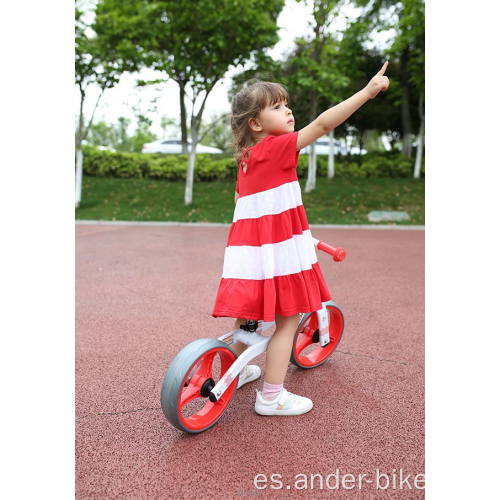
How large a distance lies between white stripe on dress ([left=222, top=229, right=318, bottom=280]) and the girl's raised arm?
42 cm

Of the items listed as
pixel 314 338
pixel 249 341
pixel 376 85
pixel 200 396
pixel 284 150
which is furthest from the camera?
pixel 314 338

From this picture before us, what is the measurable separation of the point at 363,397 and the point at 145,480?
111cm

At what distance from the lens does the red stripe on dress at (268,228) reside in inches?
78.5

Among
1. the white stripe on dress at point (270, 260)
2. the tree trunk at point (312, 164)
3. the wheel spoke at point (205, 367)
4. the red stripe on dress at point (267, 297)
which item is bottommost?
the wheel spoke at point (205, 367)

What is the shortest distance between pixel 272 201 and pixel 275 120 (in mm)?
360

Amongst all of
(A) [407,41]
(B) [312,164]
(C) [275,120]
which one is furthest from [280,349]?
(A) [407,41]

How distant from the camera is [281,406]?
2.09 meters

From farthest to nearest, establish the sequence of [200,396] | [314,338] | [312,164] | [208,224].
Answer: [312,164]
[208,224]
[314,338]
[200,396]

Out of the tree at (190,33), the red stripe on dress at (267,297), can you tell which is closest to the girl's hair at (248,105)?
the red stripe on dress at (267,297)

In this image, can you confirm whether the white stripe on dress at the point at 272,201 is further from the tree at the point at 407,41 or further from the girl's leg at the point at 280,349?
the tree at the point at 407,41

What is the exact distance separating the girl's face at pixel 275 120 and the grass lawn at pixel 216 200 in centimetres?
848

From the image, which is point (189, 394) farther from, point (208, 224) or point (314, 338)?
point (208, 224)

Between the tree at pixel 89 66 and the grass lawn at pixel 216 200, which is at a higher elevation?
the tree at pixel 89 66

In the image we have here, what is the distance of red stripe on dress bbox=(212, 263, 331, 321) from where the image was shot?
6.52 ft
